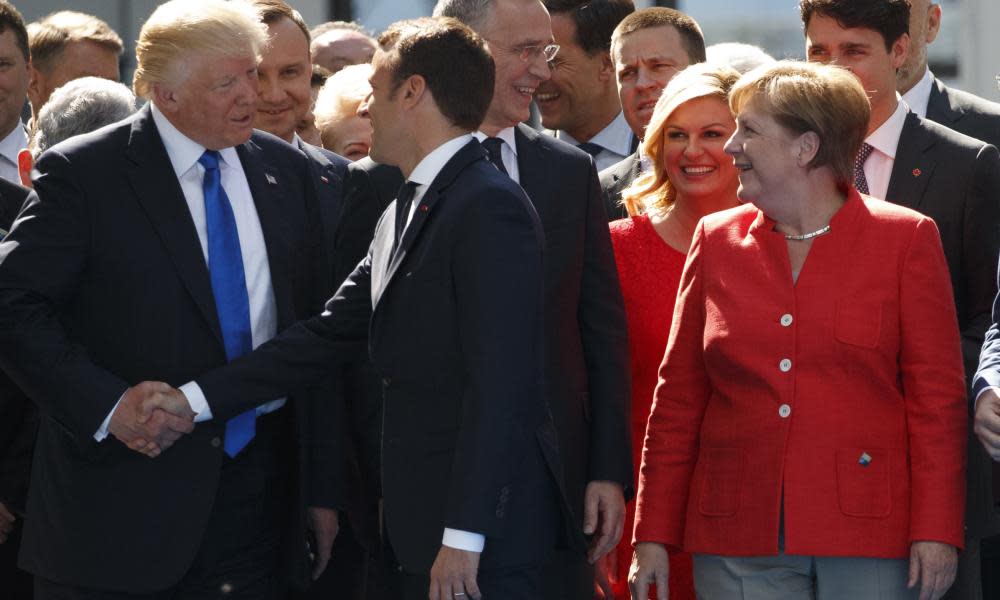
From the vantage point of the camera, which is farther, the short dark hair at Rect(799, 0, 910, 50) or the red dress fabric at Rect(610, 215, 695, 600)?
the short dark hair at Rect(799, 0, 910, 50)

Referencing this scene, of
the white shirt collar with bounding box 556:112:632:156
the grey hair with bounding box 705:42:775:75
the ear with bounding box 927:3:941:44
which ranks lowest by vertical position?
the white shirt collar with bounding box 556:112:632:156

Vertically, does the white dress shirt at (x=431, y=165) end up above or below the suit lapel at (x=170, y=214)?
above

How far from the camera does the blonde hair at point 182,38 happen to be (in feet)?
12.4

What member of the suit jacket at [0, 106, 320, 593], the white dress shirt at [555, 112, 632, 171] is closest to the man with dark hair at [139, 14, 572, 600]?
the suit jacket at [0, 106, 320, 593]

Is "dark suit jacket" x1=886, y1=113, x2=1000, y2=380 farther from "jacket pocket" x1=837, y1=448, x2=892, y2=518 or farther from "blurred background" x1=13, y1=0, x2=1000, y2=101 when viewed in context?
"blurred background" x1=13, y1=0, x2=1000, y2=101

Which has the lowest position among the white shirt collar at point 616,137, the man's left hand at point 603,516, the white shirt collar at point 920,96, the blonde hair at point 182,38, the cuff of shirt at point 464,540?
the man's left hand at point 603,516

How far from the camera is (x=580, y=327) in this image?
384 cm

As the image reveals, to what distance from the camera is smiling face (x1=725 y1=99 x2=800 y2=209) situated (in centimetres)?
355

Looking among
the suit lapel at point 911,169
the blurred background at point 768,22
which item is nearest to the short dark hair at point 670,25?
the suit lapel at point 911,169

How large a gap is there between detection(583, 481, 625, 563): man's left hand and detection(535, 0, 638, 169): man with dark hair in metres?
2.52

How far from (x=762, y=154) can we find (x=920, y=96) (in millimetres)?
1791

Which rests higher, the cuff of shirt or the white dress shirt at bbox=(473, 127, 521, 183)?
the white dress shirt at bbox=(473, 127, 521, 183)

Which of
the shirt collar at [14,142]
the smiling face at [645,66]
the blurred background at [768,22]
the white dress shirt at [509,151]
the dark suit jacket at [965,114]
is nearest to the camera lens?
the white dress shirt at [509,151]

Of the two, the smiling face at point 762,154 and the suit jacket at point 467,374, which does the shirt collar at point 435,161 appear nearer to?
the suit jacket at point 467,374
